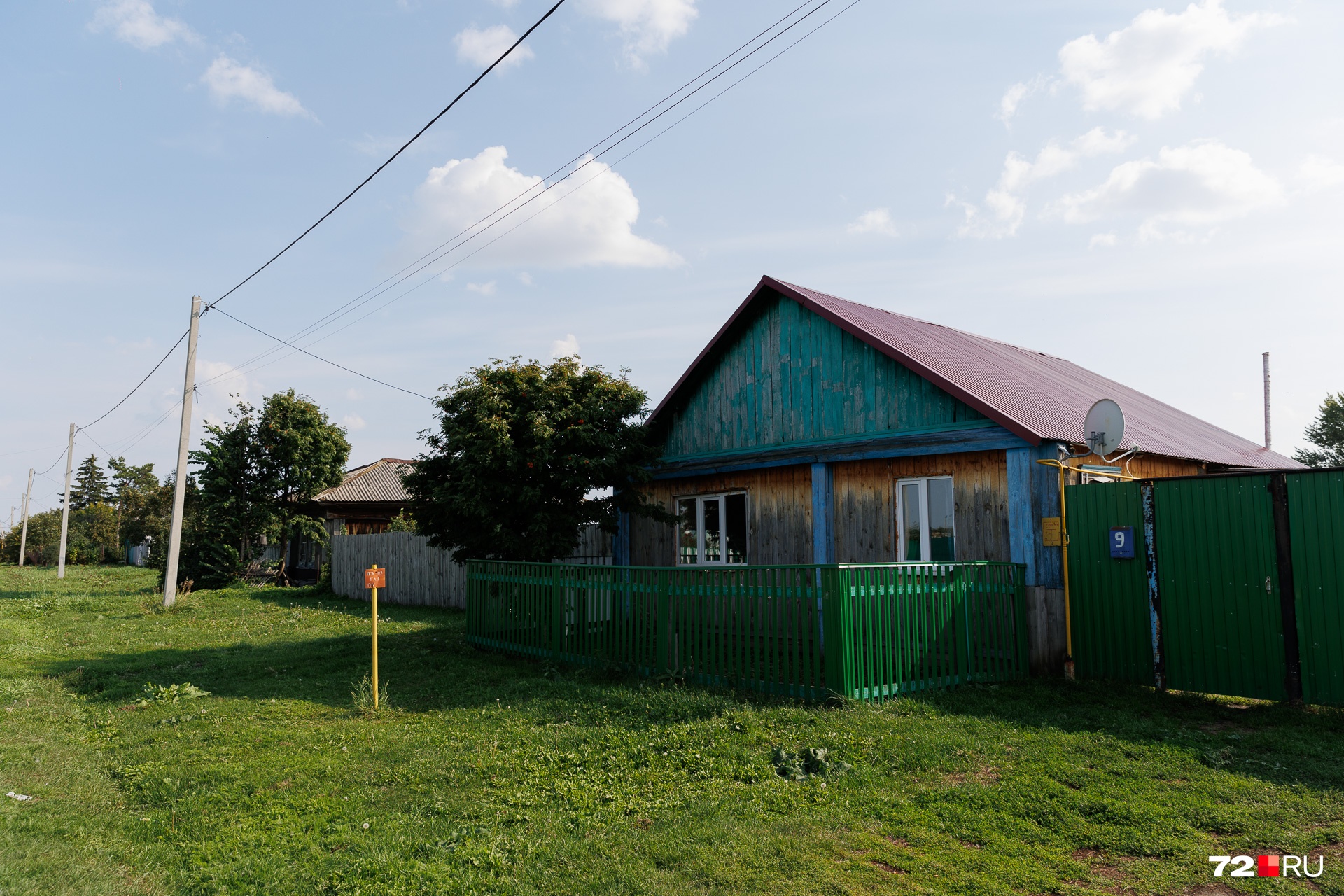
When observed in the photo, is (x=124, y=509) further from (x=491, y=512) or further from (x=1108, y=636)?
(x=1108, y=636)

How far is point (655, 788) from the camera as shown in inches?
235

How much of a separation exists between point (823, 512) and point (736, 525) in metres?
2.07

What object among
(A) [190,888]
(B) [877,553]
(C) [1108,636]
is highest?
(B) [877,553]

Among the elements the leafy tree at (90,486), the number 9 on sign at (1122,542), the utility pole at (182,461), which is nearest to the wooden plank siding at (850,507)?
the number 9 on sign at (1122,542)

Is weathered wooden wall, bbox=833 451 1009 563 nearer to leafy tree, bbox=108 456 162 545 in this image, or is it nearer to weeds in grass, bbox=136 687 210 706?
weeds in grass, bbox=136 687 210 706

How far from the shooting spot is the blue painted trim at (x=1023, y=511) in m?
10.1

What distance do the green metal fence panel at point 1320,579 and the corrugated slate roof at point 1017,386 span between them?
2446mm

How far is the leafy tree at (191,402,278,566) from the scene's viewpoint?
27109mm

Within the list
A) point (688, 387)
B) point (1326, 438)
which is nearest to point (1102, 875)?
point (688, 387)

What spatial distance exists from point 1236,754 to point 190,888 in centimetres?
720

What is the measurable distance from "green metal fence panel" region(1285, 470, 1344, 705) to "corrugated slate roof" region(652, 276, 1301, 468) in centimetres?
245

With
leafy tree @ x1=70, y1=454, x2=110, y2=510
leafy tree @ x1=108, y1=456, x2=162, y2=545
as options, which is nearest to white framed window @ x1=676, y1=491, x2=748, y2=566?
leafy tree @ x1=108, y1=456, x2=162, y2=545

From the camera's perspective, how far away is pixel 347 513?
105ft

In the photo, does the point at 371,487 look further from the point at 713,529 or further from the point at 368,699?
the point at 368,699
